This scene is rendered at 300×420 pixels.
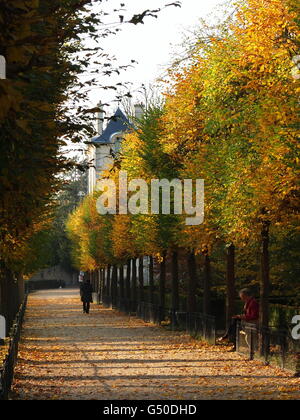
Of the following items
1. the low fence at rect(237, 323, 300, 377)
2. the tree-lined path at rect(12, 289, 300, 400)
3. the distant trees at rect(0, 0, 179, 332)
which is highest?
the distant trees at rect(0, 0, 179, 332)

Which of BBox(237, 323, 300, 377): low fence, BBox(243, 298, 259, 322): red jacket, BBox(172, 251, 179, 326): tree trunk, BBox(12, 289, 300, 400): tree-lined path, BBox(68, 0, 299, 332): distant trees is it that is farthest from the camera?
BBox(172, 251, 179, 326): tree trunk

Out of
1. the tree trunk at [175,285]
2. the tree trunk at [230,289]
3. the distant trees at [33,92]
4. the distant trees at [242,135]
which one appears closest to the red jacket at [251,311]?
the distant trees at [242,135]

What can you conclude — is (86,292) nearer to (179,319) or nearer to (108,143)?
(179,319)

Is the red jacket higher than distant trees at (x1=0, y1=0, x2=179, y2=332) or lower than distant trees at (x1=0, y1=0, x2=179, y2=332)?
lower

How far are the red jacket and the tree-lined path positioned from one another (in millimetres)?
1038

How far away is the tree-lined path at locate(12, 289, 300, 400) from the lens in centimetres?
1680

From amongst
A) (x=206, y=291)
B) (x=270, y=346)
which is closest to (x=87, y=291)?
(x=206, y=291)

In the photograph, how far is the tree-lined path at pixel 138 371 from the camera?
16.8m

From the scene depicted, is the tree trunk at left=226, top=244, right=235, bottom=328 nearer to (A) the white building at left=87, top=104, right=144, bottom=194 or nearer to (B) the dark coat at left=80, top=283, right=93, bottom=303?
(A) the white building at left=87, top=104, right=144, bottom=194

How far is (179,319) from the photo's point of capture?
115ft

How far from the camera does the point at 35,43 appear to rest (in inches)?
338

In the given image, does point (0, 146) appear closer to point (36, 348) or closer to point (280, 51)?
point (280, 51)

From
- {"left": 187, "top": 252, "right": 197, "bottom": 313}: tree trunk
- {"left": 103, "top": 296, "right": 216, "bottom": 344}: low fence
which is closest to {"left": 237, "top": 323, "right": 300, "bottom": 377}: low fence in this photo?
{"left": 103, "top": 296, "right": 216, "bottom": 344}: low fence

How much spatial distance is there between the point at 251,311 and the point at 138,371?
4.89 m
